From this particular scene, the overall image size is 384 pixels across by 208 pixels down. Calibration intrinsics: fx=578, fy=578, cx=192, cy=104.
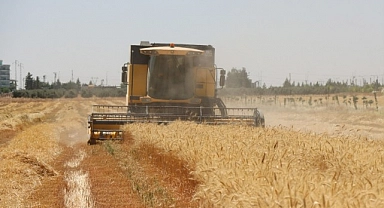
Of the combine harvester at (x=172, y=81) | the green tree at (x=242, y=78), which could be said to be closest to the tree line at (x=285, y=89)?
the green tree at (x=242, y=78)

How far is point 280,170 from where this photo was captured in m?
6.11

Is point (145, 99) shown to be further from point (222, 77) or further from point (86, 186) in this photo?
point (86, 186)

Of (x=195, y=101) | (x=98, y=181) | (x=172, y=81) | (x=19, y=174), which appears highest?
(x=172, y=81)

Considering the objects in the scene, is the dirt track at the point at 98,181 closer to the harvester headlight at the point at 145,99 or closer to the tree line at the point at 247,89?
the harvester headlight at the point at 145,99

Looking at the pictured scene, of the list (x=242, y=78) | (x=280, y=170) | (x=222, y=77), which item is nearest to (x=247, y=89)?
(x=242, y=78)

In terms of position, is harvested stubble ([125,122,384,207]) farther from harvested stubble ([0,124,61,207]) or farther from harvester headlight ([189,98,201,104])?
harvester headlight ([189,98,201,104])

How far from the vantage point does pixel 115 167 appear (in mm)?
13359

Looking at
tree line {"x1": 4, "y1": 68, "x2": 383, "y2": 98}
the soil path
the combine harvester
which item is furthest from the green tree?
the soil path

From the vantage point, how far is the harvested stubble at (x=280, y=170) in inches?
182

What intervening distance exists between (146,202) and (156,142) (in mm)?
3846

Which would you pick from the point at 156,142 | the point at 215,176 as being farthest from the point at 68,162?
the point at 215,176

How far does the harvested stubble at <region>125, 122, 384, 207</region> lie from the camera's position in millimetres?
4633

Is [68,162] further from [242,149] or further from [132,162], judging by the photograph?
[242,149]

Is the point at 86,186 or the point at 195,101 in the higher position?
the point at 195,101
